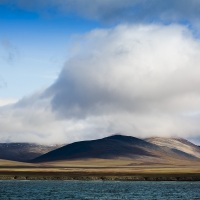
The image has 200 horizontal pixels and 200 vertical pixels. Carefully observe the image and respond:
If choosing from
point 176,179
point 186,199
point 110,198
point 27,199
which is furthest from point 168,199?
point 176,179

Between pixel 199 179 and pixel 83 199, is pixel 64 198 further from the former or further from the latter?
pixel 199 179

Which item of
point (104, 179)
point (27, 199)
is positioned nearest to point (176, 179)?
point (104, 179)

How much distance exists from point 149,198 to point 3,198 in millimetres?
24933

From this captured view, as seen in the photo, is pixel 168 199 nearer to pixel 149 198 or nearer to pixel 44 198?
pixel 149 198

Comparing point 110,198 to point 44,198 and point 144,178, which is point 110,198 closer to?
point 44,198

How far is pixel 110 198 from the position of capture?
82.1 m

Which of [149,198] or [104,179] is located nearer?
→ [149,198]

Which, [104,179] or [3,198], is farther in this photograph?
[104,179]

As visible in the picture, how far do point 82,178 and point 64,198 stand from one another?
83.6m

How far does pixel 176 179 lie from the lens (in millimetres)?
157250

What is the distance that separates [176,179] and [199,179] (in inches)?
293

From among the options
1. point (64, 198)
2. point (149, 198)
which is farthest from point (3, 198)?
point (149, 198)

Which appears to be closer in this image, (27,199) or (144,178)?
(27,199)

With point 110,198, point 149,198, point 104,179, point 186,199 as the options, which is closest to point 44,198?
point 110,198
